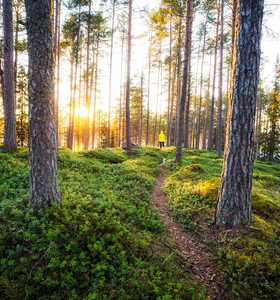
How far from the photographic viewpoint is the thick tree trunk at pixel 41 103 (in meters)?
3.24

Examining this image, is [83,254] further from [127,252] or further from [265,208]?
[265,208]

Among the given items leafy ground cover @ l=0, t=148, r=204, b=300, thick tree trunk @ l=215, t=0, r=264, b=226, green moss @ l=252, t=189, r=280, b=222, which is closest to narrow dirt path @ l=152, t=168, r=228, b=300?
leafy ground cover @ l=0, t=148, r=204, b=300

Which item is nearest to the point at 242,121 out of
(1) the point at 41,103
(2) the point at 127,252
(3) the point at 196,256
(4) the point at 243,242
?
(4) the point at 243,242

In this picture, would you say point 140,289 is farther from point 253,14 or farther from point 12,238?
point 253,14

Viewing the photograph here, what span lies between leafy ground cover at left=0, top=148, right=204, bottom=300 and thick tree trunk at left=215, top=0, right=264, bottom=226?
1929 millimetres

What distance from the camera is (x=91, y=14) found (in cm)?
1513

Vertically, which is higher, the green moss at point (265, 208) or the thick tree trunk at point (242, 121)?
the thick tree trunk at point (242, 121)

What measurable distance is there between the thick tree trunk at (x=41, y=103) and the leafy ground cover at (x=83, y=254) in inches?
20.5

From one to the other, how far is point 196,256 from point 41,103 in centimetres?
478

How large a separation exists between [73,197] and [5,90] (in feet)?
25.0

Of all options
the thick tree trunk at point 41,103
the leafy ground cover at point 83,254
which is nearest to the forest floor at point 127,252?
A: the leafy ground cover at point 83,254

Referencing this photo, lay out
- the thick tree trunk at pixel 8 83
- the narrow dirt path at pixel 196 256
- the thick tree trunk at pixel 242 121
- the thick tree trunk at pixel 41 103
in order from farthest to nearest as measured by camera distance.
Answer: the thick tree trunk at pixel 8 83
the thick tree trunk at pixel 242 121
the thick tree trunk at pixel 41 103
the narrow dirt path at pixel 196 256

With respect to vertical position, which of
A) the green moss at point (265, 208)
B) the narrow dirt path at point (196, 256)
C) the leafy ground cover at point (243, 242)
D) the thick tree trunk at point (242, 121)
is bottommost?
the narrow dirt path at point (196, 256)

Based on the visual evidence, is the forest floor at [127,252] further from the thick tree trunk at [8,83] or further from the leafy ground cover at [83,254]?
the thick tree trunk at [8,83]
